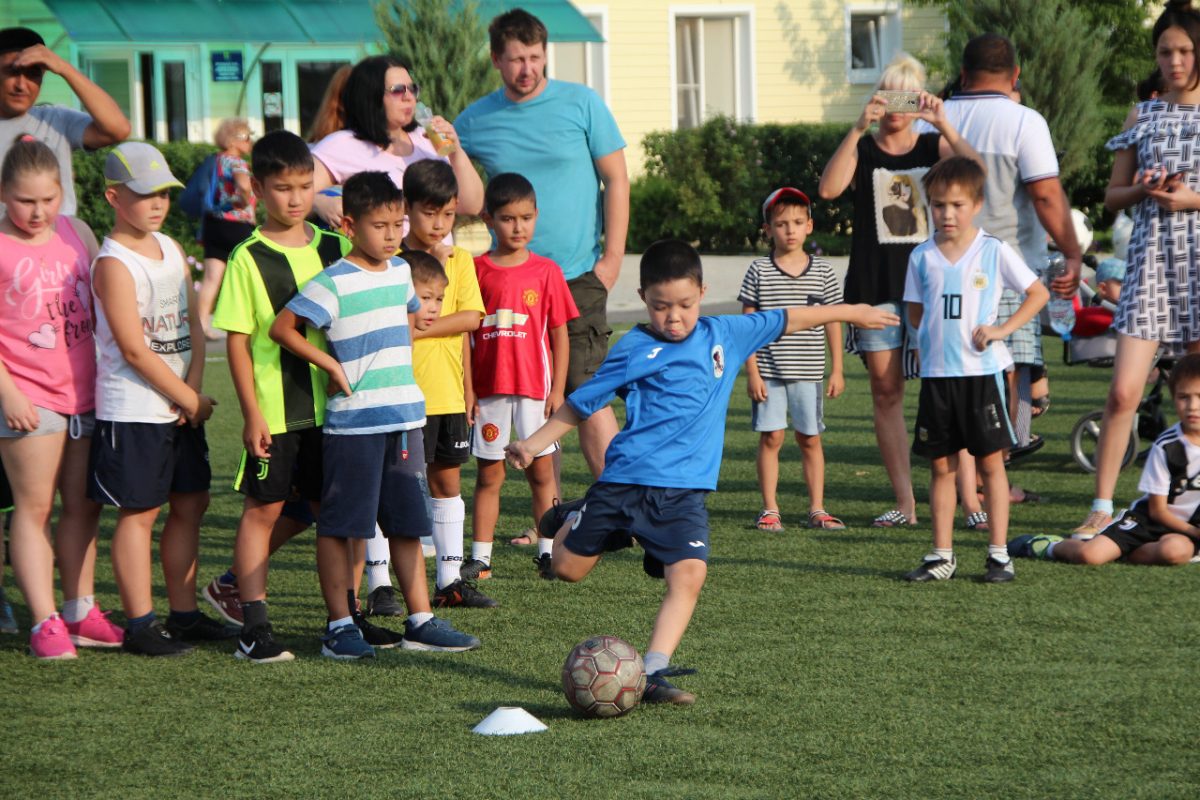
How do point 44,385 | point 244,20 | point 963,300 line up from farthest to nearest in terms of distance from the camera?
point 244,20 → point 963,300 → point 44,385

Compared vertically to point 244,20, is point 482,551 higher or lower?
lower

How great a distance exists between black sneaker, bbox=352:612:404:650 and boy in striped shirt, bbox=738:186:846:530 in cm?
283

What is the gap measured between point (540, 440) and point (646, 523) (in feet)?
1.49

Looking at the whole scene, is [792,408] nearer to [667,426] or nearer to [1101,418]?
[1101,418]

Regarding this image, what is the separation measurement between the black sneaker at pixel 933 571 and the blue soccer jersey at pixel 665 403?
184 centimetres

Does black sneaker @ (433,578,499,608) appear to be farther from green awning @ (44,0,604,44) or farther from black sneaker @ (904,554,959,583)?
green awning @ (44,0,604,44)

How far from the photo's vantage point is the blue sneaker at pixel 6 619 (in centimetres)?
648

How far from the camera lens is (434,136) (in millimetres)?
6848

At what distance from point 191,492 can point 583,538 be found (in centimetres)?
159

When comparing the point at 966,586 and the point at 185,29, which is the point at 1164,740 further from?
the point at 185,29

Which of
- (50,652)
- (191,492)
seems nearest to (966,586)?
(191,492)

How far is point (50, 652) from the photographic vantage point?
19.4ft

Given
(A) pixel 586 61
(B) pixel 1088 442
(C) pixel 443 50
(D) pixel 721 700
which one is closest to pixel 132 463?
(D) pixel 721 700

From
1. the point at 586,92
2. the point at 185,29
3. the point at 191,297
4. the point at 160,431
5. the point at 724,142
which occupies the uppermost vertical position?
the point at 185,29
